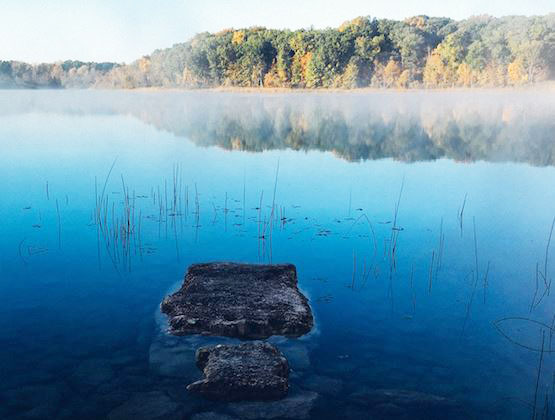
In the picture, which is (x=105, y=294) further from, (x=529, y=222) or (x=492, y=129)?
(x=492, y=129)

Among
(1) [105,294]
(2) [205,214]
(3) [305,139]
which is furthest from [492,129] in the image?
(1) [105,294]

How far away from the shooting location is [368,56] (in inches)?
3533

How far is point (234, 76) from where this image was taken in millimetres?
100062

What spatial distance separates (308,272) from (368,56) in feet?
283

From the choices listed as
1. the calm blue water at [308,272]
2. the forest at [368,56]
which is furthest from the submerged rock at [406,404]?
the forest at [368,56]

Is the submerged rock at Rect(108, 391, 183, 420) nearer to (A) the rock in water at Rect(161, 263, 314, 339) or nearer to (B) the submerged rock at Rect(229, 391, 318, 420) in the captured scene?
(B) the submerged rock at Rect(229, 391, 318, 420)

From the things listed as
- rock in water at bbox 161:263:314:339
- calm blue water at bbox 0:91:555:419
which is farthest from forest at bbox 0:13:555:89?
rock in water at bbox 161:263:314:339

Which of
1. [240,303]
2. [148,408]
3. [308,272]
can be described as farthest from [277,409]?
[308,272]

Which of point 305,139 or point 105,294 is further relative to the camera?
point 305,139

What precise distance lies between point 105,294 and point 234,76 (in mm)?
95795

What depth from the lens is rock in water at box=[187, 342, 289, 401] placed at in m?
5.26

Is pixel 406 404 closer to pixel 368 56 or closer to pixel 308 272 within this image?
pixel 308 272

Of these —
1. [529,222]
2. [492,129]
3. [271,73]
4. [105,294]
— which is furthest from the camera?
[271,73]

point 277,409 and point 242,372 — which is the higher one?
point 242,372
